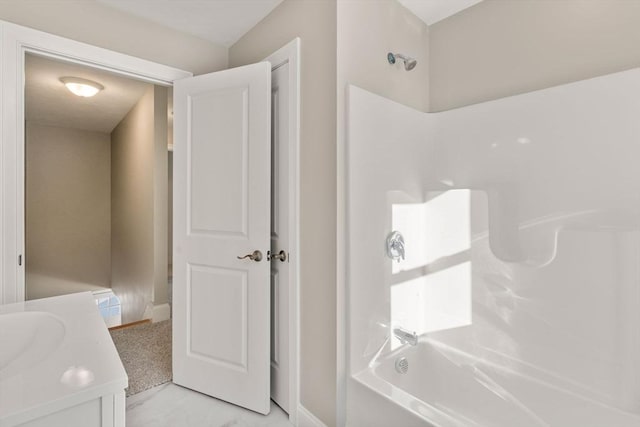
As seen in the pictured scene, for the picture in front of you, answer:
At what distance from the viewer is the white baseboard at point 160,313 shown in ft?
10.6

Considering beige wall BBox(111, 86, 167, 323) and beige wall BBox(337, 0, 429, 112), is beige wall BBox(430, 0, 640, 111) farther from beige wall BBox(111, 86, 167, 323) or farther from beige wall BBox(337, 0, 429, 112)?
beige wall BBox(111, 86, 167, 323)

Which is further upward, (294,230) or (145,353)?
(294,230)

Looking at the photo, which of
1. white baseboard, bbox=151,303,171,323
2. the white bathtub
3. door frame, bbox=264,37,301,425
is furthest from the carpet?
the white bathtub

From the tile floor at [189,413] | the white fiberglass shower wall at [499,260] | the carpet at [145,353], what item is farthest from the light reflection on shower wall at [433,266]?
the carpet at [145,353]

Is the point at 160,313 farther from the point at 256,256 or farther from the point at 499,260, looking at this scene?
the point at 499,260

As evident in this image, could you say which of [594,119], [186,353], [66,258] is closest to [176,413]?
[186,353]

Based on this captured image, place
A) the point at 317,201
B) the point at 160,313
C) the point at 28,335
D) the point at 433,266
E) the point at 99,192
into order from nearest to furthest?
the point at 28,335
the point at 317,201
the point at 433,266
the point at 160,313
the point at 99,192

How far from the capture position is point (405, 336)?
1757mm

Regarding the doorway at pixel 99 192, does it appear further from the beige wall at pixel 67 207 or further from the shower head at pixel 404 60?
the shower head at pixel 404 60

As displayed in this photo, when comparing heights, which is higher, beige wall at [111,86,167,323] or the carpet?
beige wall at [111,86,167,323]

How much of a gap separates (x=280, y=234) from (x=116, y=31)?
1.59m

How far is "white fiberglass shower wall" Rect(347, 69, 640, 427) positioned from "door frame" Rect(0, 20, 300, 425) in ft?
1.12

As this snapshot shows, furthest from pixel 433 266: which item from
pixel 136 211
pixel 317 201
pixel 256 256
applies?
pixel 136 211

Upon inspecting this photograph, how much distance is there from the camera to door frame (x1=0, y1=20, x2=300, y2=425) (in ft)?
5.38
